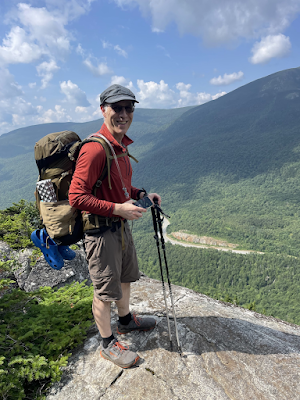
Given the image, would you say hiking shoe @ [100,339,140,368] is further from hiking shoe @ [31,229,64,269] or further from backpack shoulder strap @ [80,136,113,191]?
backpack shoulder strap @ [80,136,113,191]

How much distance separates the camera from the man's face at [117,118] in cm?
280

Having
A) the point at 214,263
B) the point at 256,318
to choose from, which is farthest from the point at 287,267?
the point at 256,318

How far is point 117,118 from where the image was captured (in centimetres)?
284

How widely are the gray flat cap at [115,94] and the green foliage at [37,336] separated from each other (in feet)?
10.1

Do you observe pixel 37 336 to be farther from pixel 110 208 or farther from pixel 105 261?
pixel 110 208

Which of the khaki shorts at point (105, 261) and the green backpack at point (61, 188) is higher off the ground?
the green backpack at point (61, 188)

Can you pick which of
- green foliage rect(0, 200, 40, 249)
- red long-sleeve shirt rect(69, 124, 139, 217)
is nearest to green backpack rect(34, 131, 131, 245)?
red long-sleeve shirt rect(69, 124, 139, 217)

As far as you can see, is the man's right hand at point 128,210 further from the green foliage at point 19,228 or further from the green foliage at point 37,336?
the green foliage at point 19,228

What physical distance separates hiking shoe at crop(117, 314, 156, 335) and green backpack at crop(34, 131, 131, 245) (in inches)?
69.9

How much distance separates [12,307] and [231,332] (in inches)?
142

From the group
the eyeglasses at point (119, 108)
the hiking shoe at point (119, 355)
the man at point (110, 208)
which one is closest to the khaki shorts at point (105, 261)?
the man at point (110, 208)

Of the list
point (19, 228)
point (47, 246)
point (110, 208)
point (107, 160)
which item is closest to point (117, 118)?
point (107, 160)

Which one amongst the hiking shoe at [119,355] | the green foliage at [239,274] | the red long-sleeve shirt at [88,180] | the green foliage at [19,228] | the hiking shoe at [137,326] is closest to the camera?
the red long-sleeve shirt at [88,180]

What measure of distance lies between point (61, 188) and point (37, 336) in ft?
7.25
